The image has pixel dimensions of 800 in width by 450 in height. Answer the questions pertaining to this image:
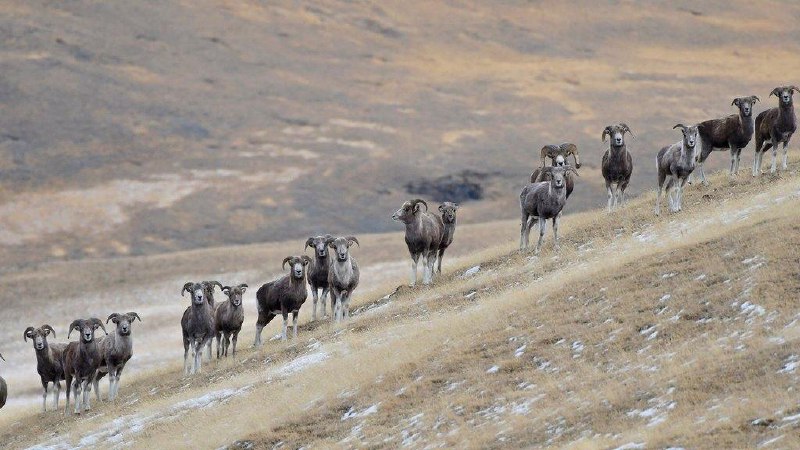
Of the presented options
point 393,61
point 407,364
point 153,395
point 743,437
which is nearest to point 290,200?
point 393,61

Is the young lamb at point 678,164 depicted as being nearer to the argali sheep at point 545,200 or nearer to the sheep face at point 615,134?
the sheep face at point 615,134

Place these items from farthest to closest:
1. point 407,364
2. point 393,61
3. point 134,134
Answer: point 393,61, point 134,134, point 407,364

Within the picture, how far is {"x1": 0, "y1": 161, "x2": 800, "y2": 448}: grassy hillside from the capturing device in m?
19.7

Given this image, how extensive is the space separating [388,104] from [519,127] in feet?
44.8

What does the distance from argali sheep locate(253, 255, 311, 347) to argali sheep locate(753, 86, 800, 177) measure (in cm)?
1209

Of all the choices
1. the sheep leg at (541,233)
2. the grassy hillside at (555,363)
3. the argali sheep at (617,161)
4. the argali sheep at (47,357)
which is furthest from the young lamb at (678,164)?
the argali sheep at (47,357)

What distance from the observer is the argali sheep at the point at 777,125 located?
35.8 meters

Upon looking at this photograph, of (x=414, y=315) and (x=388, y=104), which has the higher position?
(x=388, y=104)

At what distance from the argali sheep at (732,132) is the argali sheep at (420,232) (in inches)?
290

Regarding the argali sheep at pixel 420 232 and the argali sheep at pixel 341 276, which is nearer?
the argali sheep at pixel 341 276

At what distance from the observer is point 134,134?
123 m

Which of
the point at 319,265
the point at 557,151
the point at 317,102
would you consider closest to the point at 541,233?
the point at 557,151

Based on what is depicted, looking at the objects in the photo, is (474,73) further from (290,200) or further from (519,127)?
(290,200)

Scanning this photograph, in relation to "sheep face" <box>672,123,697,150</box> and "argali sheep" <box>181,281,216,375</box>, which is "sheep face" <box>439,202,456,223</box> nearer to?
"sheep face" <box>672,123,697,150</box>
